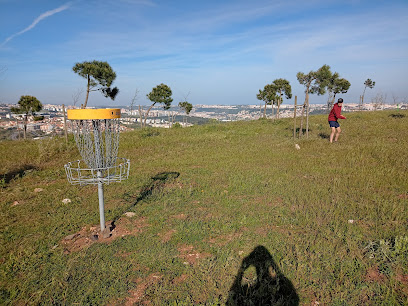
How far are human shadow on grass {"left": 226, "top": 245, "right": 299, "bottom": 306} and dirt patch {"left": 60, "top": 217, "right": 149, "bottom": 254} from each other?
6.32 ft

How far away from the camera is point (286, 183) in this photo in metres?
6.08

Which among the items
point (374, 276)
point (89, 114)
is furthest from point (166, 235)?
point (374, 276)

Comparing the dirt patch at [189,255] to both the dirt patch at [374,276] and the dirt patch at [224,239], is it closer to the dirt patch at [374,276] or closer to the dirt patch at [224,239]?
the dirt patch at [224,239]

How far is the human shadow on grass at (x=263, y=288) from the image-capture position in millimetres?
2643

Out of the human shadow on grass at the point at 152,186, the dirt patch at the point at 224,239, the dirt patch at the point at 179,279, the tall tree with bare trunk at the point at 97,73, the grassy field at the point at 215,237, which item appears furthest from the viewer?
the tall tree with bare trunk at the point at 97,73

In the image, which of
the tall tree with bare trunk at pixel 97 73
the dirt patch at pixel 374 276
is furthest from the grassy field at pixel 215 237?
the tall tree with bare trunk at pixel 97 73

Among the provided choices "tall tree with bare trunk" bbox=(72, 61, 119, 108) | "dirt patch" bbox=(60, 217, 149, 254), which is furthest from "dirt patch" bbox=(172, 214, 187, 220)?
"tall tree with bare trunk" bbox=(72, 61, 119, 108)

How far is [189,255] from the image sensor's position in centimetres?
345

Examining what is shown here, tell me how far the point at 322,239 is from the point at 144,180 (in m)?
4.54

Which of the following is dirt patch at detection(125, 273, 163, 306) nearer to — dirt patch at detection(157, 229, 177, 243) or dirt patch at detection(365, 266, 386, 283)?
dirt patch at detection(157, 229, 177, 243)

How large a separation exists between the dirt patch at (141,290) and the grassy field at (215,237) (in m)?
0.01

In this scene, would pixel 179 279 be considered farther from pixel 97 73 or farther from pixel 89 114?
pixel 97 73

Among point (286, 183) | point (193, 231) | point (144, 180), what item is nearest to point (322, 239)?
point (193, 231)

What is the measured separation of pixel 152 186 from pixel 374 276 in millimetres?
4722
